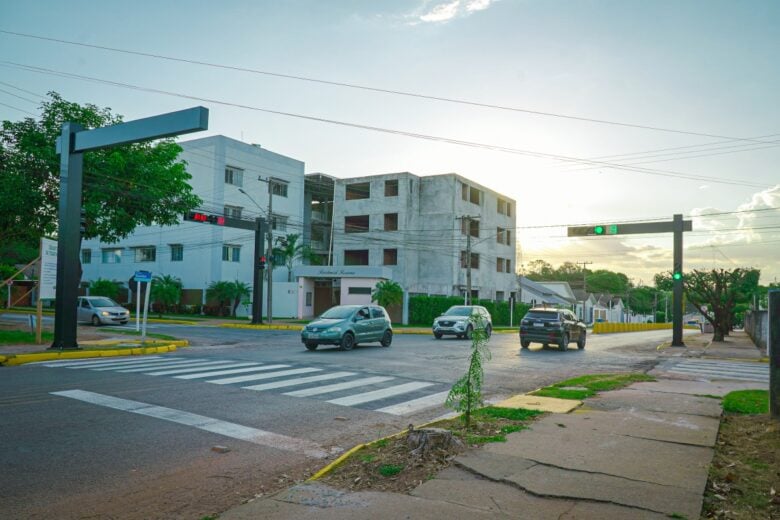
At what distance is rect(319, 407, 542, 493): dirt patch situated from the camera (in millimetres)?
5016

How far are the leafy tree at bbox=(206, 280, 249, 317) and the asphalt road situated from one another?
94.9ft

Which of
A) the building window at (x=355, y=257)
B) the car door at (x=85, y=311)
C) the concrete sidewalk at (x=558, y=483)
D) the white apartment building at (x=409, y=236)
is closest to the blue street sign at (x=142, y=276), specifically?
the car door at (x=85, y=311)

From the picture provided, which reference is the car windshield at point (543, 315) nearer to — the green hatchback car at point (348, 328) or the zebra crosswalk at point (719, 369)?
the zebra crosswalk at point (719, 369)

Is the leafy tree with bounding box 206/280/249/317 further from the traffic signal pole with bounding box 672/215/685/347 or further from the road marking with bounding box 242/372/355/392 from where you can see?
the road marking with bounding box 242/372/355/392

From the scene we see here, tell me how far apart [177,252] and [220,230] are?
18.3 feet

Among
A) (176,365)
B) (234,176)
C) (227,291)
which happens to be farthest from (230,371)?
(234,176)

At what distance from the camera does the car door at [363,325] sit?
2014 centimetres

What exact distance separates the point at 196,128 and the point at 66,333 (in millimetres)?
7556

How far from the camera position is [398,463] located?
545cm

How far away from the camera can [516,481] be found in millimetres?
4953

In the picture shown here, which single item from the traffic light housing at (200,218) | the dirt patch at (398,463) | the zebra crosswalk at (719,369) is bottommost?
the zebra crosswalk at (719,369)

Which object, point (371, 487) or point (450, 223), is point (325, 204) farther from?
point (371, 487)

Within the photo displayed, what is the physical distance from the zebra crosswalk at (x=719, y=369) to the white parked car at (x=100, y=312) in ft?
88.8

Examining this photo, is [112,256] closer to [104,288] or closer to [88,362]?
[104,288]
